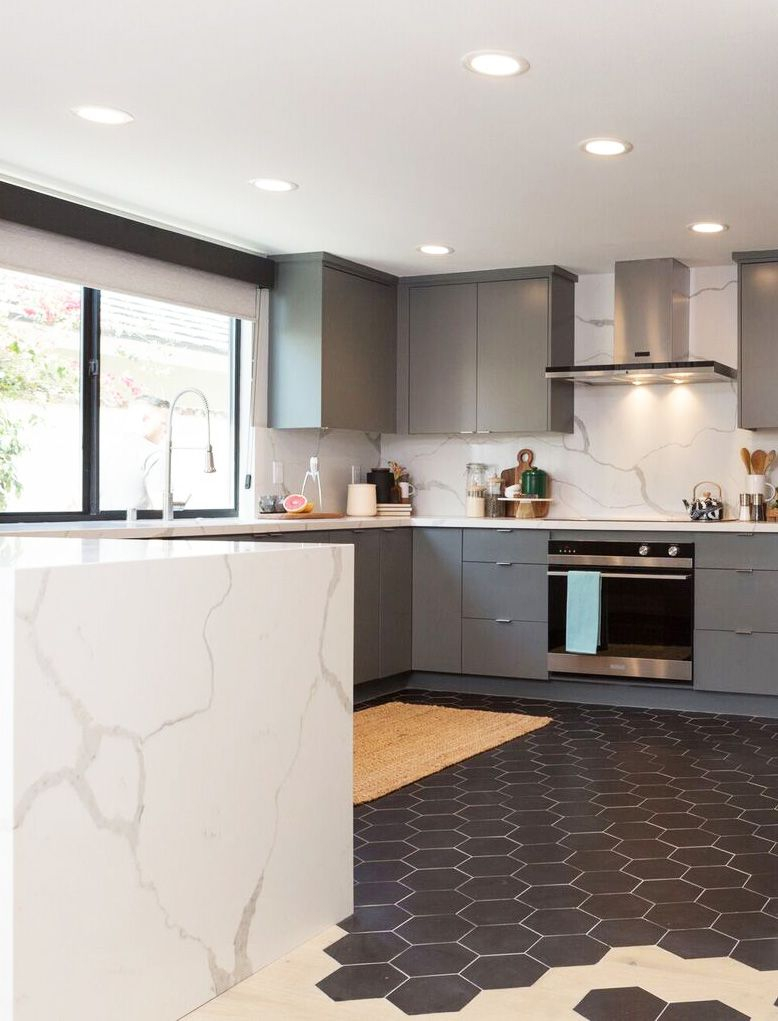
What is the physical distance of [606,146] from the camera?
3957 millimetres

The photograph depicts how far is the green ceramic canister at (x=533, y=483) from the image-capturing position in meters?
6.30

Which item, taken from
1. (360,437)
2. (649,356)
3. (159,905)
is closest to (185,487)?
(360,437)

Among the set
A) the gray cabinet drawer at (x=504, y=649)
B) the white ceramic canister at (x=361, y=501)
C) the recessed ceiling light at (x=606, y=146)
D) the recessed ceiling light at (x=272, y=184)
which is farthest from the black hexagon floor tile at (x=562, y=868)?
the recessed ceiling light at (x=272, y=184)

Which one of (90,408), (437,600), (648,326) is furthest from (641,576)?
(90,408)

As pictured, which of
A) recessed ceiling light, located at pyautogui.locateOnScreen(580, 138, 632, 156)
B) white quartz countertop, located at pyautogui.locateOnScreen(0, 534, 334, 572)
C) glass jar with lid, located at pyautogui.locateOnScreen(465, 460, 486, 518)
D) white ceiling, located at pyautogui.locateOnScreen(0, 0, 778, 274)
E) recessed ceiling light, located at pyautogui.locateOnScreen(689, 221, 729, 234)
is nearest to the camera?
white quartz countertop, located at pyautogui.locateOnScreen(0, 534, 334, 572)

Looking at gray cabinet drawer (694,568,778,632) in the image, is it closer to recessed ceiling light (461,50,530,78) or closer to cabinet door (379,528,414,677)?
cabinet door (379,528,414,677)

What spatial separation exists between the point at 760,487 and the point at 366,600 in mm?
2018

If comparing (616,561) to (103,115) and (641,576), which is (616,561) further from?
(103,115)

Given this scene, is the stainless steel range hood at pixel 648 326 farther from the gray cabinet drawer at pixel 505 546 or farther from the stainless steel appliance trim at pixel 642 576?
the stainless steel appliance trim at pixel 642 576

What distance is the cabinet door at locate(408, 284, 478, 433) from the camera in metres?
6.29

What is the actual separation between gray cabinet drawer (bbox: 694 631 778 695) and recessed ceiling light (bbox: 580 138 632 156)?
2.41 metres

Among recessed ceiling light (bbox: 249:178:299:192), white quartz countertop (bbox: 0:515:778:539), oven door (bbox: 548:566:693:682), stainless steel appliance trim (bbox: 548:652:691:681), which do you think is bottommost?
stainless steel appliance trim (bbox: 548:652:691:681)

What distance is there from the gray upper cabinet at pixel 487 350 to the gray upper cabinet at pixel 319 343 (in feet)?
1.18

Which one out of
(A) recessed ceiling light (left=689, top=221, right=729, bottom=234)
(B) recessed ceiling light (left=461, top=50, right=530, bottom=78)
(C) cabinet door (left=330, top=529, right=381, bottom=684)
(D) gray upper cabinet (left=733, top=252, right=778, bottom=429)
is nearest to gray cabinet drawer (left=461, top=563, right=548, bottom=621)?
(C) cabinet door (left=330, top=529, right=381, bottom=684)
